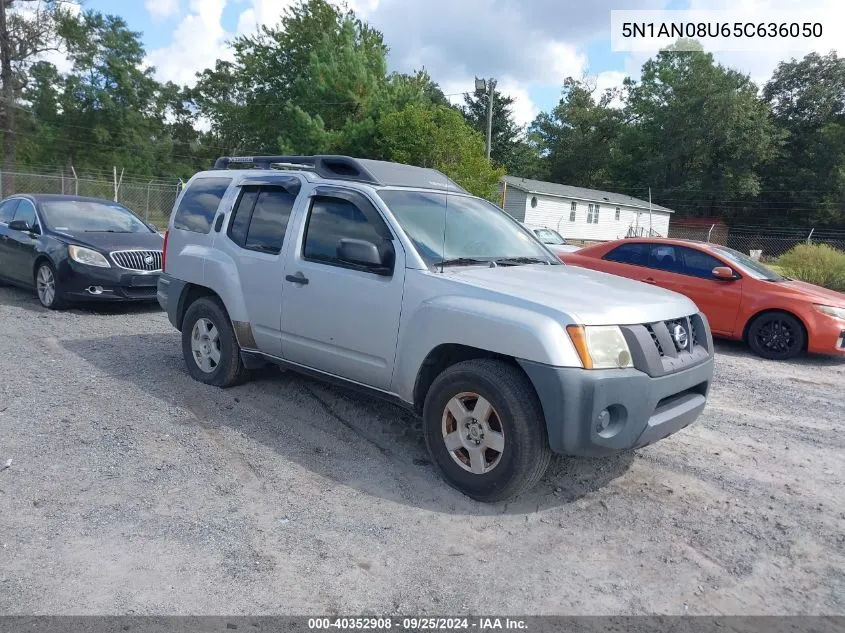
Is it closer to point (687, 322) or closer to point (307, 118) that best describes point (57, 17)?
point (307, 118)

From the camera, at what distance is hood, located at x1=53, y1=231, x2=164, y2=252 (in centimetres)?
873

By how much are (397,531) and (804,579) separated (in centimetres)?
204

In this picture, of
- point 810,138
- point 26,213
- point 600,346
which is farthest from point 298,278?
point 810,138

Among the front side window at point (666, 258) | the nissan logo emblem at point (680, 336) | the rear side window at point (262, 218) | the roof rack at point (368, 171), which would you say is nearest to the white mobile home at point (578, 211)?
the front side window at point (666, 258)

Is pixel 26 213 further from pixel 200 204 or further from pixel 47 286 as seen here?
→ pixel 200 204

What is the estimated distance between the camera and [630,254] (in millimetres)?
9398

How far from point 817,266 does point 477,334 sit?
15.0m

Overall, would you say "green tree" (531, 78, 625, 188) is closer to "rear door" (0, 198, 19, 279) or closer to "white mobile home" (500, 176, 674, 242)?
"white mobile home" (500, 176, 674, 242)

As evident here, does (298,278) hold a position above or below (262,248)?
below

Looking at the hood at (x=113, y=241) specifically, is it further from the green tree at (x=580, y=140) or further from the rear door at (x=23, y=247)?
the green tree at (x=580, y=140)

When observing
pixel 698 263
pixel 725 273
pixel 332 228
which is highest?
pixel 332 228

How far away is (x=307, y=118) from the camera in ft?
98.1

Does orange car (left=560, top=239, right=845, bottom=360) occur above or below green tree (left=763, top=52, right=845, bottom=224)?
below

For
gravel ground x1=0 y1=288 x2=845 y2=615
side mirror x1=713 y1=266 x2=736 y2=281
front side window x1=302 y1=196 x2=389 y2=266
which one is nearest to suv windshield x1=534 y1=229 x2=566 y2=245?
side mirror x1=713 y1=266 x2=736 y2=281
